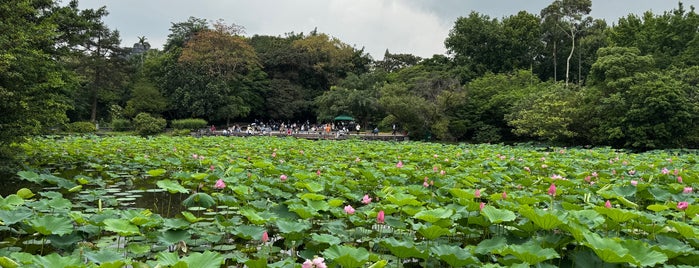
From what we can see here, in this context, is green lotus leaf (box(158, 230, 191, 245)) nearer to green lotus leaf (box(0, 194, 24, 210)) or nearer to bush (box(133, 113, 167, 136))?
green lotus leaf (box(0, 194, 24, 210))

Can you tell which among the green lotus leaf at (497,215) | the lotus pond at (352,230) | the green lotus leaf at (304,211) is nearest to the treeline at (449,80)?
the lotus pond at (352,230)

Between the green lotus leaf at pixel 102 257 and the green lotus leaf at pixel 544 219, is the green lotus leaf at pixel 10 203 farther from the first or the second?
the green lotus leaf at pixel 544 219

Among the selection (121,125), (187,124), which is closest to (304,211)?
(187,124)

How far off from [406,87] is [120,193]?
27.7 m

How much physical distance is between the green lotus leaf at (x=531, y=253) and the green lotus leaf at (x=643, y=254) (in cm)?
38

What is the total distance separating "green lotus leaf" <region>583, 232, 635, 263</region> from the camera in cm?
211

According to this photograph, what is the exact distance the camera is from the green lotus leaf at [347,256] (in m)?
2.18

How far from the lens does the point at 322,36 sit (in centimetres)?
4353

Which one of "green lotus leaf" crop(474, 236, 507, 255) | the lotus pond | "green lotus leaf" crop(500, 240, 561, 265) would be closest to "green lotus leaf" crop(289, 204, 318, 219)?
the lotus pond

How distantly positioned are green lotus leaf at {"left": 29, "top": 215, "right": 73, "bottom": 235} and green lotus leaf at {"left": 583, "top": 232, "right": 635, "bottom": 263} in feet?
9.44

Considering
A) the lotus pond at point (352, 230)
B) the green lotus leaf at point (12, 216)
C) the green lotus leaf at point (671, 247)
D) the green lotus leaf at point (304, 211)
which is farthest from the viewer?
the green lotus leaf at point (304, 211)

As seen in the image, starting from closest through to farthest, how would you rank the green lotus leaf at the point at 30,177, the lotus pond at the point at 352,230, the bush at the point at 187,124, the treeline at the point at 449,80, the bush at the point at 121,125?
the lotus pond at the point at 352,230
the green lotus leaf at the point at 30,177
the treeline at the point at 449,80
the bush at the point at 121,125
the bush at the point at 187,124

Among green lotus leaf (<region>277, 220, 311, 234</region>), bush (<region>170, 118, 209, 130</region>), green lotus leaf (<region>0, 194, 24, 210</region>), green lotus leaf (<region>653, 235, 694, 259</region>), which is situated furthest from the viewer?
bush (<region>170, 118, 209, 130</region>)

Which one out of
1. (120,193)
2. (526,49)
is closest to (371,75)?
(526,49)
